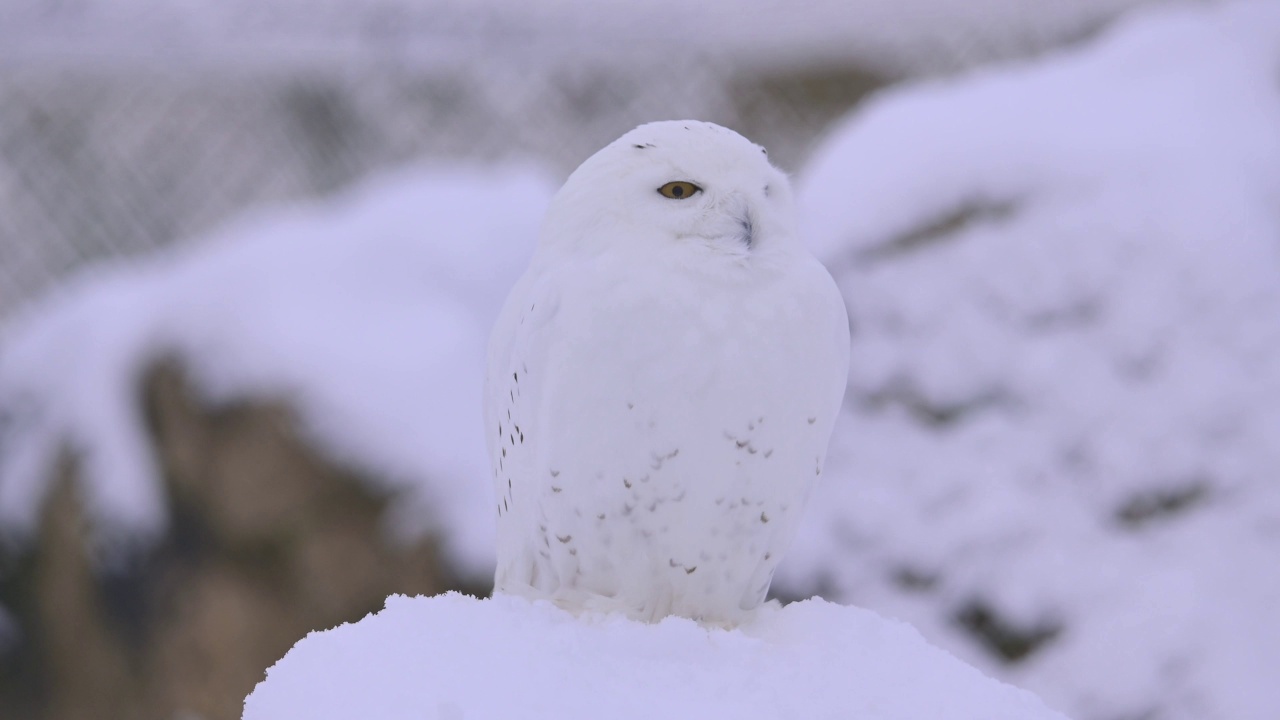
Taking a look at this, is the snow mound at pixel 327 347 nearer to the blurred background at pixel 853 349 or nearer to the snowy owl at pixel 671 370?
the blurred background at pixel 853 349

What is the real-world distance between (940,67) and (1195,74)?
96 cm

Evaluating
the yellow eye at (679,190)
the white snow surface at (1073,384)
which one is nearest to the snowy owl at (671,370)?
the yellow eye at (679,190)

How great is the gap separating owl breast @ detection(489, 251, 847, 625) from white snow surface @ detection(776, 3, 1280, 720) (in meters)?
0.99

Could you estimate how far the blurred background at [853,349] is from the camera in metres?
1.86

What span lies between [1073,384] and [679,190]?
1.30 metres

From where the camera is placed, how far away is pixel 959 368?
2.02 meters

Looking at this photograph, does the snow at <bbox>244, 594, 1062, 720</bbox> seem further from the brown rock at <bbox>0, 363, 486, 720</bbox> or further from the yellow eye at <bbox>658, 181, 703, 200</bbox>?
the brown rock at <bbox>0, 363, 486, 720</bbox>

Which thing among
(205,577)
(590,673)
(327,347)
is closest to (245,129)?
(327,347)

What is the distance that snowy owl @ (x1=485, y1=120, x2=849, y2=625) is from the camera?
0.91 m

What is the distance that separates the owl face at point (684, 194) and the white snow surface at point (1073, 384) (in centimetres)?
115

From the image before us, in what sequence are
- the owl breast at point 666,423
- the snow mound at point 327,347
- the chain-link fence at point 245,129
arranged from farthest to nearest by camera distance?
the chain-link fence at point 245,129, the snow mound at point 327,347, the owl breast at point 666,423

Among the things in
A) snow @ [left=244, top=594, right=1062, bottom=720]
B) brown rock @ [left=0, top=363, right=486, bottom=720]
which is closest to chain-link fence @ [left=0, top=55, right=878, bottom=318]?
brown rock @ [left=0, top=363, right=486, bottom=720]

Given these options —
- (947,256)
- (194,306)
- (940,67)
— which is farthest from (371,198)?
(940,67)

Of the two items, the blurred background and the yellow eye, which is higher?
the blurred background
